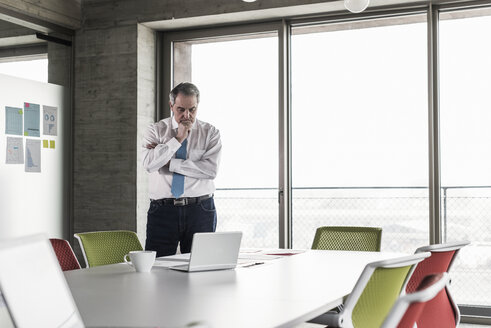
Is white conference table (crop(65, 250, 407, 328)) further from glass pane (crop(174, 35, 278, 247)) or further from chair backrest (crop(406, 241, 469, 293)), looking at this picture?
glass pane (crop(174, 35, 278, 247))

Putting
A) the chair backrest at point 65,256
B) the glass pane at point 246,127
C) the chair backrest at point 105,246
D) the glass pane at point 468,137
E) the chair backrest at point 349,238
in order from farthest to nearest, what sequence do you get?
the glass pane at point 246,127
the glass pane at point 468,137
the chair backrest at point 349,238
the chair backrest at point 105,246
the chair backrest at point 65,256

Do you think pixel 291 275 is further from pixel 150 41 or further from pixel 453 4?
pixel 150 41

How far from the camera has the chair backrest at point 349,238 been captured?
14.1ft

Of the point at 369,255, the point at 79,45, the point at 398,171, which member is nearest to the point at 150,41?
the point at 79,45

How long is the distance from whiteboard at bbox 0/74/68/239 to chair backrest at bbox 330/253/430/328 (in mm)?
4100

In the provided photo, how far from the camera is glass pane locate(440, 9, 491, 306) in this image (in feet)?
18.2

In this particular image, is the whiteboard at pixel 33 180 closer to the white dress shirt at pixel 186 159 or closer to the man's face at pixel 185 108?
the white dress shirt at pixel 186 159

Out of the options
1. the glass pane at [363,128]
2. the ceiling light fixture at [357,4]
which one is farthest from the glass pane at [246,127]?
the ceiling light fixture at [357,4]

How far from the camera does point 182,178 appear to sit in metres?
4.42

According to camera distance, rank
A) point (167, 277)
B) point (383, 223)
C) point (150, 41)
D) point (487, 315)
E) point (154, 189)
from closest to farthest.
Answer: point (167, 277)
point (154, 189)
point (487, 315)
point (383, 223)
point (150, 41)

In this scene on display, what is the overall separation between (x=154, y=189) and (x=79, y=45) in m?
2.77

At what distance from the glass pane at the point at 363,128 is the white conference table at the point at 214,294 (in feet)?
8.84

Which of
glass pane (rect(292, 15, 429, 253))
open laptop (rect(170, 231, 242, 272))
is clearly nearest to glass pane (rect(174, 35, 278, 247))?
glass pane (rect(292, 15, 429, 253))

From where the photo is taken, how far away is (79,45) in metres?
6.70
